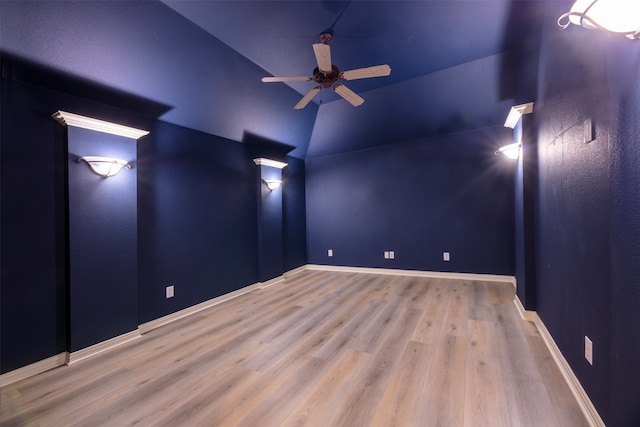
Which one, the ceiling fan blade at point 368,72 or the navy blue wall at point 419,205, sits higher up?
the ceiling fan blade at point 368,72

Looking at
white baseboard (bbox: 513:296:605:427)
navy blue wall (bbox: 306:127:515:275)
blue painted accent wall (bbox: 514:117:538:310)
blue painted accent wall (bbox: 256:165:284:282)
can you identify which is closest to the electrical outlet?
white baseboard (bbox: 513:296:605:427)

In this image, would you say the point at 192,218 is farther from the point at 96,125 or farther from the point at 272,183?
the point at 272,183

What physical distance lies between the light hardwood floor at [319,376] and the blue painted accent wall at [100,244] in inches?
12.7

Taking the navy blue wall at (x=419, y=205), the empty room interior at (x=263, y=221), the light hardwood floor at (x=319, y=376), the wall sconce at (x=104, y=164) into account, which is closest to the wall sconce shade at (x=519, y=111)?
the empty room interior at (x=263, y=221)

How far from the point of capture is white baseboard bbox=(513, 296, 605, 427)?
1.40m

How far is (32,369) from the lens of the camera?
2.06 meters

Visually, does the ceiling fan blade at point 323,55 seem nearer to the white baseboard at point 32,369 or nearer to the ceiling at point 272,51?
the ceiling at point 272,51

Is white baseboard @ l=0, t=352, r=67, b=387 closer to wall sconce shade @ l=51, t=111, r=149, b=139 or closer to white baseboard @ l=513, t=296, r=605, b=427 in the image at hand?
wall sconce shade @ l=51, t=111, r=149, b=139

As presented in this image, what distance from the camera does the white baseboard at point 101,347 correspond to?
7.30 feet

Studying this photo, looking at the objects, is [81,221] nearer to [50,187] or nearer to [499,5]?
[50,187]

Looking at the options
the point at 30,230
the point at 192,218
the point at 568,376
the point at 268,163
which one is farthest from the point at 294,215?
the point at 568,376

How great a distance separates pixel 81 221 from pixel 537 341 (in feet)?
14.1

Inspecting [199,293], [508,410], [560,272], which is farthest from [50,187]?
[560,272]

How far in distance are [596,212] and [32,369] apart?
411cm
